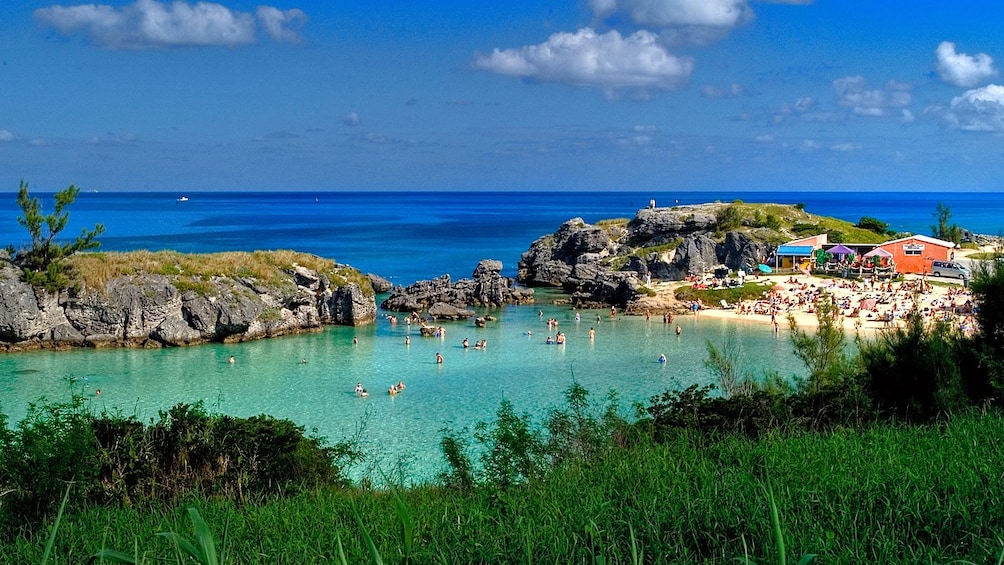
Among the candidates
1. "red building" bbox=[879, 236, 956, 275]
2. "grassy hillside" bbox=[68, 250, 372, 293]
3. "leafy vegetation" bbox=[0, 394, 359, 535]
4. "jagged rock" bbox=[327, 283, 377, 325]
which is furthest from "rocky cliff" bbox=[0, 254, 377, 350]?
"red building" bbox=[879, 236, 956, 275]

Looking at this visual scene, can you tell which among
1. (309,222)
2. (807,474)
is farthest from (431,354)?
(309,222)

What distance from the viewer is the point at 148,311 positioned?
41.4 metres

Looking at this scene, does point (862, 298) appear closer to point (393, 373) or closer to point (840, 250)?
point (840, 250)

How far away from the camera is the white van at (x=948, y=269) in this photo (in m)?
57.4

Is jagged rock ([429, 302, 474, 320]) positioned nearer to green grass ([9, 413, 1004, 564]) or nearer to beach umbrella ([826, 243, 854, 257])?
beach umbrella ([826, 243, 854, 257])

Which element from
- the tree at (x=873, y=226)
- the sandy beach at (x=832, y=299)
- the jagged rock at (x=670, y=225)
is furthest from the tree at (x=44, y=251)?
the tree at (x=873, y=226)

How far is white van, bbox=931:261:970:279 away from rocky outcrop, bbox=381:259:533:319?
3137cm

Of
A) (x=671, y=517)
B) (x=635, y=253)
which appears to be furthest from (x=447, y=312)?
(x=671, y=517)

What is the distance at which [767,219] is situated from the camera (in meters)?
70.9

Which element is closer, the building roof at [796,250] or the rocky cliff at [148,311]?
the rocky cliff at [148,311]

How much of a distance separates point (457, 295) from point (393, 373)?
2214 centimetres

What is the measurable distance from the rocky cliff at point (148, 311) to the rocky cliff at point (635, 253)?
77.0ft

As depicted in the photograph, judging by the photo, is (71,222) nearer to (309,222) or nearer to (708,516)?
(309,222)

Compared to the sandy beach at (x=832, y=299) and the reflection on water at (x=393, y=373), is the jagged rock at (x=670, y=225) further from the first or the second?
the reflection on water at (x=393, y=373)
